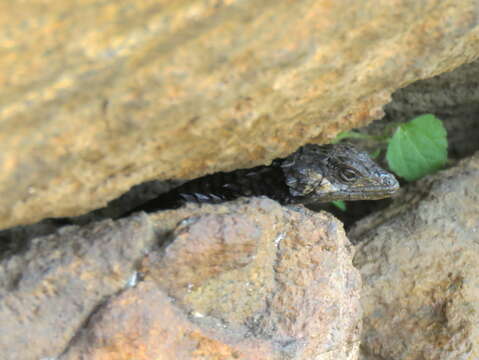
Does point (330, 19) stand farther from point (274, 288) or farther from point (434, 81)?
point (434, 81)

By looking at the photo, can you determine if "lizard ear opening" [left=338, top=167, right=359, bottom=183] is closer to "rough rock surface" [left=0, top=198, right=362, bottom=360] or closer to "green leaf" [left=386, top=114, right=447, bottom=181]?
"green leaf" [left=386, top=114, right=447, bottom=181]

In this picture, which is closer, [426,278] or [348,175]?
[426,278]

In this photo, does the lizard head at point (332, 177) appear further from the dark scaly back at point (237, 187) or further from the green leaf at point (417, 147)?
the green leaf at point (417, 147)

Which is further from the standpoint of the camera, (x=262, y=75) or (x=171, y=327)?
(x=171, y=327)

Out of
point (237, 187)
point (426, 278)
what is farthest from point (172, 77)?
point (426, 278)

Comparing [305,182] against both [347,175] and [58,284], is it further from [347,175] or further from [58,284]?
[58,284]

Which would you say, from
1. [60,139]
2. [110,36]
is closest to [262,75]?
[110,36]
